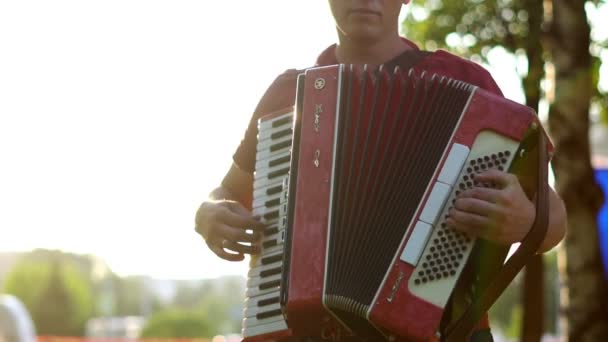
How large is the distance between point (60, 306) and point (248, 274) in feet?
134

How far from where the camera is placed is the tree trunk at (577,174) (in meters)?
8.44

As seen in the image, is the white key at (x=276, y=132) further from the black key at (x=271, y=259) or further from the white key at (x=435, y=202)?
Answer: the white key at (x=435, y=202)

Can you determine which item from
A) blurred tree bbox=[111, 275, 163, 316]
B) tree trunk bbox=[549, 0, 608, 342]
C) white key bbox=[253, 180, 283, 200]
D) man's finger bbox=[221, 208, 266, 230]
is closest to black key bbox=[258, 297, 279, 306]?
man's finger bbox=[221, 208, 266, 230]

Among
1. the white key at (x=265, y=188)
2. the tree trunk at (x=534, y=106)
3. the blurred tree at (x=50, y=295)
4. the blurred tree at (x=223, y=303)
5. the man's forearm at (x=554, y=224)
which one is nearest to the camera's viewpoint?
the man's forearm at (x=554, y=224)

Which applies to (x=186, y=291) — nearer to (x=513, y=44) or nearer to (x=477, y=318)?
(x=513, y=44)

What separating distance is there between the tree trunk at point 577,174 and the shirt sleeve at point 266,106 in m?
5.11

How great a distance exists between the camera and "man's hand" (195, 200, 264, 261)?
3.44 metres

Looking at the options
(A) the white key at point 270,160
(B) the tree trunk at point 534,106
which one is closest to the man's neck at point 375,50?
(A) the white key at point 270,160

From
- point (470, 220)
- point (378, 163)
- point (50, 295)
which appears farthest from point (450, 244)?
point (50, 295)

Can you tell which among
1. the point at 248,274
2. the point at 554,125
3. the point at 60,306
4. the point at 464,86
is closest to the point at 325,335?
the point at 248,274

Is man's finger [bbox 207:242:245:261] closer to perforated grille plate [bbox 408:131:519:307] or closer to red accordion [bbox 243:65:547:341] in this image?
red accordion [bbox 243:65:547:341]

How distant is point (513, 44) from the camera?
1108 centimetres

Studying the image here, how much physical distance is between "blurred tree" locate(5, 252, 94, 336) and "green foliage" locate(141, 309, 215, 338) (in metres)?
6.37

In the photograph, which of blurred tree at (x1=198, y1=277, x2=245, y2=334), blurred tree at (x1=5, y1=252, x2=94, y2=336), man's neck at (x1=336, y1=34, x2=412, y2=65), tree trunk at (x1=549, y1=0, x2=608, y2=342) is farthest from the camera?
blurred tree at (x1=198, y1=277, x2=245, y2=334)
